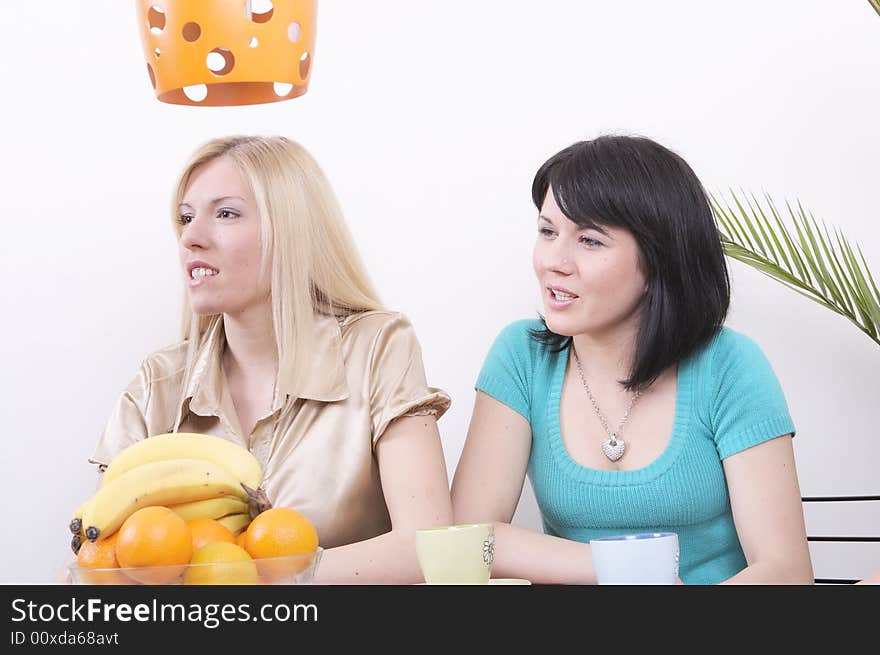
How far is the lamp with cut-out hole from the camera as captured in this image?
1107mm

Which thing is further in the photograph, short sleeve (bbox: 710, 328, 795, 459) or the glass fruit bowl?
short sleeve (bbox: 710, 328, 795, 459)

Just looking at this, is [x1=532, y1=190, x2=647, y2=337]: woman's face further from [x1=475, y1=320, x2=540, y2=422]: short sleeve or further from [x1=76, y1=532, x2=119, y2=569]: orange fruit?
[x1=76, y1=532, x2=119, y2=569]: orange fruit

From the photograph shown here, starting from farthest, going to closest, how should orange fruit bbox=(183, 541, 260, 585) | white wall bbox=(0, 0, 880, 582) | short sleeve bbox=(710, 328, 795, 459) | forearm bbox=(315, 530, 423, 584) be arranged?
white wall bbox=(0, 0, 880, 582)
short sleeve bbox=(710, 328, 795, 459)
forearm bbox=(315, 530, 423, 584)
orange fruit bbox=(183, 541, 260, 585)

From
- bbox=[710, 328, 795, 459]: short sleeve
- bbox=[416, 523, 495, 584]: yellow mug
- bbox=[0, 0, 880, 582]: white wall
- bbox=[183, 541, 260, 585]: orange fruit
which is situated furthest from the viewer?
bbox=[0, 0, 880, 582]: white wall

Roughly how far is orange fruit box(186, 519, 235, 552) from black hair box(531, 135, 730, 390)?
92cm

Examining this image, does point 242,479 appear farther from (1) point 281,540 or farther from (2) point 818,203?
A: (2) point 818,203

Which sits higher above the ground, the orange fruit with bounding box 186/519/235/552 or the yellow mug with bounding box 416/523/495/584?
the orange fruit with bounding box 186/519/235/552

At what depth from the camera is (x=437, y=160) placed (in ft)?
7.86

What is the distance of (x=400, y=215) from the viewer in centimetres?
239

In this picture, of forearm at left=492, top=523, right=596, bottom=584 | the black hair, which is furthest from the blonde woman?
the black hair

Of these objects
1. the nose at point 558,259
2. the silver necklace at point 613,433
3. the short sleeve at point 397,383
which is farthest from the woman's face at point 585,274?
the short sleeve at point 397,383

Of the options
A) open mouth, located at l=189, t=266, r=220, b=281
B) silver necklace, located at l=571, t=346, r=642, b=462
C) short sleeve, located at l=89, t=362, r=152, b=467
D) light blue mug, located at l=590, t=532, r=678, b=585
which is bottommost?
light blue mug, located at l=590, t=532, r=678, b=585
